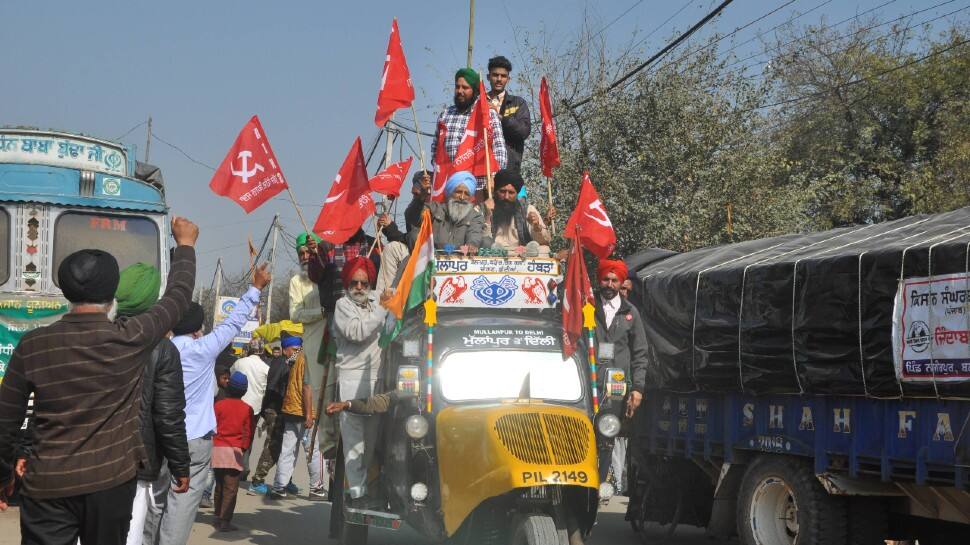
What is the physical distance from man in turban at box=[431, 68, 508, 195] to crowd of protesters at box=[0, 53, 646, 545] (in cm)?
2

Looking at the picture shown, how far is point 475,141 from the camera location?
11570 mm

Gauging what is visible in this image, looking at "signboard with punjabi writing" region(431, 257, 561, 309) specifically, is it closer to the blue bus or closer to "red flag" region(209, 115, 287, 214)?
"red flag" region(209, 115, 287, 214)

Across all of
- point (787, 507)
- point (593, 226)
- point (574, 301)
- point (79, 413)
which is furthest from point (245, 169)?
point (79, 413)

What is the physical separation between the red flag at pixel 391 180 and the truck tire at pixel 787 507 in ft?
20.3

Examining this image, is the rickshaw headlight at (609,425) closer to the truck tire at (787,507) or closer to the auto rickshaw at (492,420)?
the auto rickshaw at (492,420)

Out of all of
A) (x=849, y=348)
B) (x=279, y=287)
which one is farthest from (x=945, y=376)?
(x=279, y=287)

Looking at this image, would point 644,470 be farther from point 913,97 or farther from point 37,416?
point 913,97

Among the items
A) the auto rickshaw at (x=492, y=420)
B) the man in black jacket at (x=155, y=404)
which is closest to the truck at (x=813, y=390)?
the auto rickshaw at (x=492, y=420)

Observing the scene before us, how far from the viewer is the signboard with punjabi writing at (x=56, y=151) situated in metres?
13.3

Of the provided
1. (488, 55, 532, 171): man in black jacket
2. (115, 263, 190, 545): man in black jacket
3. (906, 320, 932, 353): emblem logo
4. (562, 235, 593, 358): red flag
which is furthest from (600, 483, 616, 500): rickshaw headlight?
(488, 55, 532, 171): man in black jacket

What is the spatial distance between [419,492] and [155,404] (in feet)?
7.87

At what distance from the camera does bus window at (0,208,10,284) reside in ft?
42.5

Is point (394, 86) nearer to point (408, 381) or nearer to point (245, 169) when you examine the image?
point (245, 169)

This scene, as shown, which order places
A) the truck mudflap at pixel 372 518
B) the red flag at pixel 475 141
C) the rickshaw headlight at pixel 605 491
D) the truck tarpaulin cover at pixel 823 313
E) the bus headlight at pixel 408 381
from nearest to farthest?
1. the truck tarpaulin cover at pixel 823 313
2. the rickshaw headlight at pixel 605 491
3. the bus headlight at pixel 408 381
4. the truck mudflap at pixel 372 518
5. the red flag at pixel 475 141
